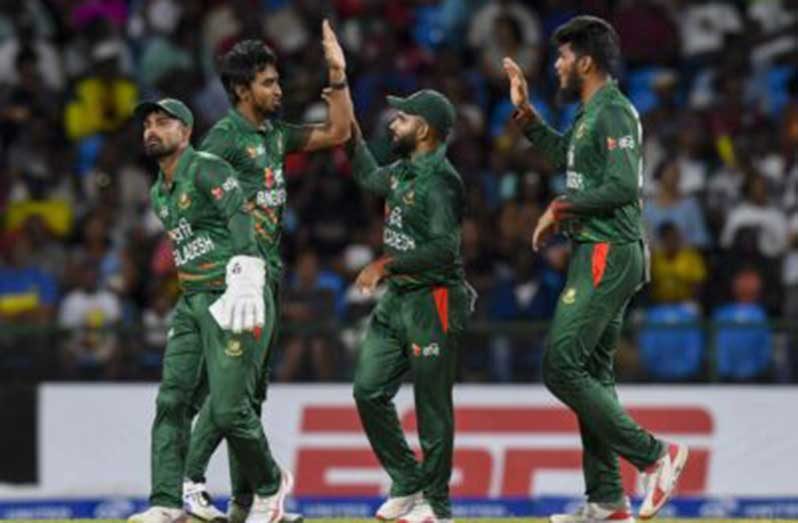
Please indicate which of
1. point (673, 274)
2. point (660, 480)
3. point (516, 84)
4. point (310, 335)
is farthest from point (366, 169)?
point (673, 274)

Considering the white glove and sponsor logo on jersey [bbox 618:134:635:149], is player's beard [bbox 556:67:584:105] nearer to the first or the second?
sponsor logo on jersey [bbox 618:134:635:149]

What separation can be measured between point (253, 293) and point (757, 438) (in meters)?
7.29

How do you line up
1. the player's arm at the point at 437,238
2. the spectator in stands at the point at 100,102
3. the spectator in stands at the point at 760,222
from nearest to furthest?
the player's arm at the point at 437,238, the spectator in stands at the point at 760,222, the spectator in stands at the point at 100,102

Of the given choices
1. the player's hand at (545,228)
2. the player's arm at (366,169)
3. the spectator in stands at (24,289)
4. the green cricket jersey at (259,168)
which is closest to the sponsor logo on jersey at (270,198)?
the green cricket jersey at (259,168)

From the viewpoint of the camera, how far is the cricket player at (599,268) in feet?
42.3

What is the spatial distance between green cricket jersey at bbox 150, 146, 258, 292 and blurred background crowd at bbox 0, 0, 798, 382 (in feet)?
18.5

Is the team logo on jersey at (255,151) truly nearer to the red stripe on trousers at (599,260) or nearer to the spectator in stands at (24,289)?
the red stripe on trousers at (599,260)

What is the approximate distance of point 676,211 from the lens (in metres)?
20.4

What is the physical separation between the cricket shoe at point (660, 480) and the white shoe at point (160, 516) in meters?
2.40

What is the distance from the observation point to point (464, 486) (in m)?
18.8

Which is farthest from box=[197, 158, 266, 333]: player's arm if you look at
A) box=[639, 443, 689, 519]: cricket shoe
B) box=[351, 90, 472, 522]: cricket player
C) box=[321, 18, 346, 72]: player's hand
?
box=[639, 443, 689, 519]: cricket shoe

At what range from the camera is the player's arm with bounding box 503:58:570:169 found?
44.4ft

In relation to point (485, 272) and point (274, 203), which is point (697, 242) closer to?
point (485, 272)

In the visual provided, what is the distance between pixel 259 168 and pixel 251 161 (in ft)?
0.20
